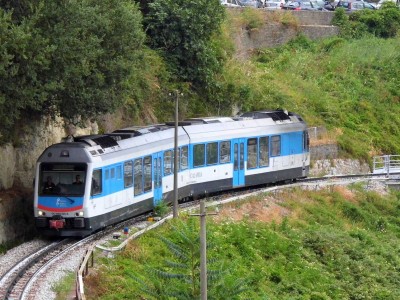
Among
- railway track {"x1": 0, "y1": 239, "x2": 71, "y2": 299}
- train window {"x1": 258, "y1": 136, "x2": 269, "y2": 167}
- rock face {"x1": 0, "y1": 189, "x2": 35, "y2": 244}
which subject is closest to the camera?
railway track {"x1": 0, "y1": 239, "x2": 71, "y2": 299}

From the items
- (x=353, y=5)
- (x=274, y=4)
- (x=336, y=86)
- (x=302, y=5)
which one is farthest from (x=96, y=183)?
(x=353, y=5)

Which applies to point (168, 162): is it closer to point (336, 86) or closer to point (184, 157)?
point (184, 157)

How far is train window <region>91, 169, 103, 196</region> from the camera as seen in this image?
3203cm

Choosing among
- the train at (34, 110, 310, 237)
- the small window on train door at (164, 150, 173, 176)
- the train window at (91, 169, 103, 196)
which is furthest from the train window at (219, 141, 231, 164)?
the train window at (91, 169, 103, 196)

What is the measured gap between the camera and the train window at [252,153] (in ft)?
140

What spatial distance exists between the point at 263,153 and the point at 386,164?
40.6 feet

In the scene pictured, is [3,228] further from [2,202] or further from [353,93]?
[353,93]

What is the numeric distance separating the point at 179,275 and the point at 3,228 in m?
9.79

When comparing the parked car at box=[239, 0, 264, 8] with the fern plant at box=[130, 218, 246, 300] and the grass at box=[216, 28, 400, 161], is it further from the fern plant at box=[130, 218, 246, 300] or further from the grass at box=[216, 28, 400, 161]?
the fern plant at box=[130, 218, 246, 300]

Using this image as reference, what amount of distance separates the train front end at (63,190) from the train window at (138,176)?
3.12m

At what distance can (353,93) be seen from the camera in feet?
212

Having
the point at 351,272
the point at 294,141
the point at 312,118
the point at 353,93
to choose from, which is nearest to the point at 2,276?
the point at 351,272

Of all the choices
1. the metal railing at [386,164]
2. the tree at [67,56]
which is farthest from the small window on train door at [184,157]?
the metal railing at [386,164]

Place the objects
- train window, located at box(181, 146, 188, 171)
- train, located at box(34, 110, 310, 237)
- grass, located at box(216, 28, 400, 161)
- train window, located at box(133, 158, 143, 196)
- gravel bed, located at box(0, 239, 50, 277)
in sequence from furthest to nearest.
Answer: grass, located at box(216, 28, 400, 161) → train window, located at box(181, 146, 188, 171) → train window, located at box(133, 158, 143, 196) → train, located at box(34, 110, 310, 237) → gravel bed, located at box(0, 239, 50, 277)
